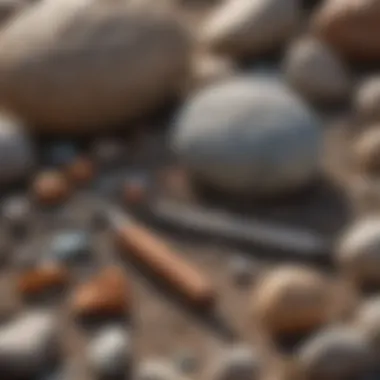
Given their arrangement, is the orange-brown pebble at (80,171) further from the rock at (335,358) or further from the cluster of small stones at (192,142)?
the rock at (335,358)

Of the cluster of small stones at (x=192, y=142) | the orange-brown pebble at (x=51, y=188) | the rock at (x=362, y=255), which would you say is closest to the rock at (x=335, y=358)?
the cluster of small stones at (x=192, y=142)

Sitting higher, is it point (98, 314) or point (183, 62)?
point (183, 62)

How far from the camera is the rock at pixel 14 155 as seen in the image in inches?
47.8

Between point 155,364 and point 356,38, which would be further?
point 356,38

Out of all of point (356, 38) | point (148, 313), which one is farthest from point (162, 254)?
point (356, 38)

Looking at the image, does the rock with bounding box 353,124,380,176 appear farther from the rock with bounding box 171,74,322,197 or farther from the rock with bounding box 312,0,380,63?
the rock with bounding box 312,0,380,63

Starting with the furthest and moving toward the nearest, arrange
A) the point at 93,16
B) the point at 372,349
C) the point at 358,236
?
the point at 93,16 < the point at 358,236 < the point at 372,349

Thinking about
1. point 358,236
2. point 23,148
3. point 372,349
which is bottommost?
point 372,349

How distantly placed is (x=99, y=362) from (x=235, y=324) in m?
0.13

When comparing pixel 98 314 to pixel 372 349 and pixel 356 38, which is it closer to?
pixel 372 349

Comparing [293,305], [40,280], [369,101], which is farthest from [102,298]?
[369,101]

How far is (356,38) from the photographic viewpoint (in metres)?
1.40

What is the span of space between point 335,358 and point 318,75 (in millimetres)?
477

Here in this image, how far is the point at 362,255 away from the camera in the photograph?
41.6 inches
